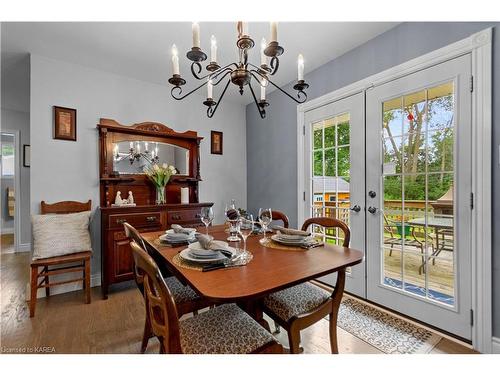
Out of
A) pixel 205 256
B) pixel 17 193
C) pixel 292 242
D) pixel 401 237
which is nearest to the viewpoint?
pixel 205 256

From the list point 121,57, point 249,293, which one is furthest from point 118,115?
point 249,293

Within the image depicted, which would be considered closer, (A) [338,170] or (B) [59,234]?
(B) [59,234]

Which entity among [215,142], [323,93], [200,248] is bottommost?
[200,248]

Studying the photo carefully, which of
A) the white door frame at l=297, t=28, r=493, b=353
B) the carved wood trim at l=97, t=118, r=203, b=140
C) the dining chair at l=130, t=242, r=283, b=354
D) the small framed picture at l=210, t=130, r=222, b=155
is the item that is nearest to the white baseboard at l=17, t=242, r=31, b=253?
the carved wood trim at l=97, t=118, r=203, b=140

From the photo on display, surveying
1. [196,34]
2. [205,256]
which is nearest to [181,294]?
[205,256]

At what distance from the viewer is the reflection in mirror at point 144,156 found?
2861mm

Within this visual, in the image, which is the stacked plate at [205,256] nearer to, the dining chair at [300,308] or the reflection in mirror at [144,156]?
the dining chair at [300,308]

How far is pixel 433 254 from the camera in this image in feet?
5.98

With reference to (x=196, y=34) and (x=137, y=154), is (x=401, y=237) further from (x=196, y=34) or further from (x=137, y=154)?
(x=137, y=154)

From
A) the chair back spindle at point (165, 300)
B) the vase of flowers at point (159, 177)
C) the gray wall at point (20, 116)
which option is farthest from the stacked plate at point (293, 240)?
the gray wall at point (20, 116)

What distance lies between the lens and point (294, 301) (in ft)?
4.25

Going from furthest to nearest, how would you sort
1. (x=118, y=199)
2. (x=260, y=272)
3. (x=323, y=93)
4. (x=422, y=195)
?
(x=118, y=199) < (x=323, y=93) < (x=422, y=195) < (x=260, y=272)

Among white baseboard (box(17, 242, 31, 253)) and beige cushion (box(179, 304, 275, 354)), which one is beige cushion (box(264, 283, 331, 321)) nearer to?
beige cushion (box(179, 304, 275, 354))

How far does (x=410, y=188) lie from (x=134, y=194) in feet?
9.76
